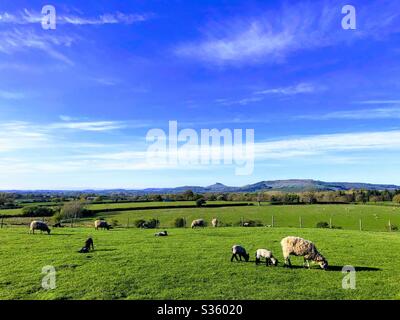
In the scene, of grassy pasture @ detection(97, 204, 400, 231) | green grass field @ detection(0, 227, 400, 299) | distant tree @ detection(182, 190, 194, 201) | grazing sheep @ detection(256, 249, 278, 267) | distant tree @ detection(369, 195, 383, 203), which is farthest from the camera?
distant tree @ detection(369, 195, 383, 203)

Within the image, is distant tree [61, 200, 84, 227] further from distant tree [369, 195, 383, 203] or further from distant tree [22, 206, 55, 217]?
distant tree [369, 195, 383, 203]

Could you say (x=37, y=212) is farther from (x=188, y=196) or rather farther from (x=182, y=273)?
(x=182, y=273)

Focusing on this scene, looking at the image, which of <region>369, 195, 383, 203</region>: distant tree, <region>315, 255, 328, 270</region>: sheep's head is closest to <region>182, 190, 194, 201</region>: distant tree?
<region>369, 195, 383, 203</region>: distant tree

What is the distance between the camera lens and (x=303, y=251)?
22.5 metres

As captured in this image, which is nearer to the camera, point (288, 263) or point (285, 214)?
point (288, 263)

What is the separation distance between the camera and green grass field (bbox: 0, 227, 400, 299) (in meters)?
16.6

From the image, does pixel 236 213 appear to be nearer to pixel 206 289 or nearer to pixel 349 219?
pixel 349 219

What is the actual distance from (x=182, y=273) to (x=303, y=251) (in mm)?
7897

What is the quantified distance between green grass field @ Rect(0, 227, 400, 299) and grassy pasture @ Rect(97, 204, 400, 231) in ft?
160

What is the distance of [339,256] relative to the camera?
25.9 metres

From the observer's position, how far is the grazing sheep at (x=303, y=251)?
72.1 ft

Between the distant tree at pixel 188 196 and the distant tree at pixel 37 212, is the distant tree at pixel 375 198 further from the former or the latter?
the distant tree at pixel 37 212

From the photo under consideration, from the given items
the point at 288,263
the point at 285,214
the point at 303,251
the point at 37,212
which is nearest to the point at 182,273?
the point at 288,263
